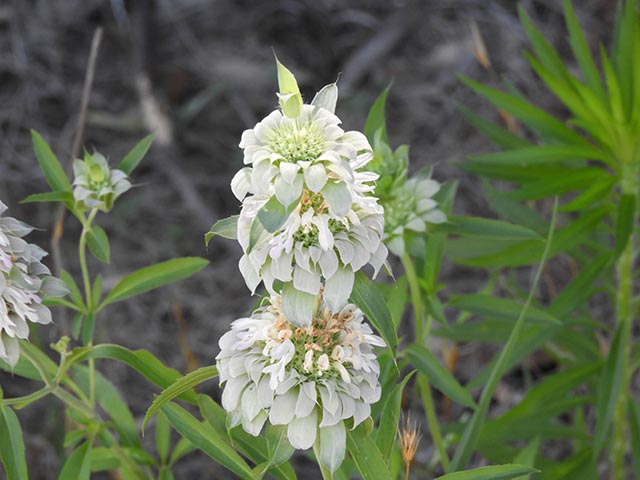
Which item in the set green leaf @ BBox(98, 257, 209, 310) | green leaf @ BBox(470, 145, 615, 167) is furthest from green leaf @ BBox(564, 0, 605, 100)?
green leaf @ BBox(98, 257, 209, 310)

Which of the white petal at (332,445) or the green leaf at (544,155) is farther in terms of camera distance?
the green leaf at (544,155)

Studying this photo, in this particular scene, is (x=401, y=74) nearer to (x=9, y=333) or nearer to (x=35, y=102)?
(x=35, y=102)

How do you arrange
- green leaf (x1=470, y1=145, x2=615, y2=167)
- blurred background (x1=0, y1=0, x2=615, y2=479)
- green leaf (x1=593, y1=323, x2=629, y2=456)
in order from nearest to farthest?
green leaf (x1=593, y1=323, x2=629, y2=456) → green leaf (x1=470, y1=145, x2=615, y2=167) → blurred background (x1=0, y1=0, x2=615, y2=479)

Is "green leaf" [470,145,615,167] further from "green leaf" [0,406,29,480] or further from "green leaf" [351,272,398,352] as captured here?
"green leaf" [0,406,29,480]

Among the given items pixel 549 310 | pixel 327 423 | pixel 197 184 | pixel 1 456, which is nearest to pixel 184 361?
pixel 197 184

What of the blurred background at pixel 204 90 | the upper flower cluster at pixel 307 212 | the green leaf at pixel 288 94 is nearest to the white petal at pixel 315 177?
the upper flower cluster at pixel 307 212

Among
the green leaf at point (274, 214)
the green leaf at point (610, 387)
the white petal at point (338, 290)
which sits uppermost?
the green leaf at point (274, 214)

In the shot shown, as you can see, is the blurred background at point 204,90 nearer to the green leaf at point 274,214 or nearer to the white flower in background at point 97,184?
the white flower in background at point 97,184
